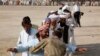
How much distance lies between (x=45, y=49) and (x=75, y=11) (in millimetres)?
19391

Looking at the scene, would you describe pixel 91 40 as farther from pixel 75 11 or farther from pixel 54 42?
pixel 54 42

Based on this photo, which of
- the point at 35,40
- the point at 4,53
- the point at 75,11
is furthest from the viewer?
the point at 75,11

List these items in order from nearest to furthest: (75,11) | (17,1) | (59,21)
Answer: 1. (59,21)
2. (75,11)
3. (17,1)

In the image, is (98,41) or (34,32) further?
(98,41)

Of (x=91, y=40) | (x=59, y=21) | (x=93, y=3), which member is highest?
(x=59, y=21)

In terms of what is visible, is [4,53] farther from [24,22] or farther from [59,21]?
[24,22]

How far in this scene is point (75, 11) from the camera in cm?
2686

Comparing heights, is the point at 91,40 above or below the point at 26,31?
below

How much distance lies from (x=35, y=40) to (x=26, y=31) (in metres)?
0.73

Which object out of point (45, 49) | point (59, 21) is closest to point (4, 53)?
point (59, 21)

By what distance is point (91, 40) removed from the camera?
1953cm

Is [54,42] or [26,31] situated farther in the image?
[26,31]

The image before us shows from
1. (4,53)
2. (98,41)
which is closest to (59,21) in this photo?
(4,53)

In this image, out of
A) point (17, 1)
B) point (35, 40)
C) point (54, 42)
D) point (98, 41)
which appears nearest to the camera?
point (54, 42)
